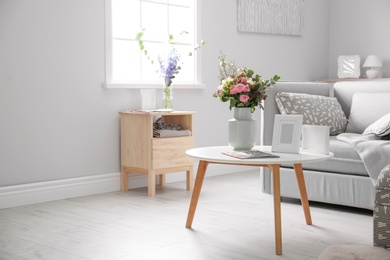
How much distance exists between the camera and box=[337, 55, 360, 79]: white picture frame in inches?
248

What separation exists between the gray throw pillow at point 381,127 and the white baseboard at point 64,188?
1.77 meters

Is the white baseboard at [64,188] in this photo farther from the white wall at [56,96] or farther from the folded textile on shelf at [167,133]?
the folded textile on shelf at [167,133]

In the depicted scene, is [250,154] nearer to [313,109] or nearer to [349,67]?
[313,109]

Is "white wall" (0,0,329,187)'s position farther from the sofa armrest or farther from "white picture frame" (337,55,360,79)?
"white picture frame" (337,55,360,79)

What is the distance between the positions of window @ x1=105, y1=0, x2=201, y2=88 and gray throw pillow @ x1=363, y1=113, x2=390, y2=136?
5.73 feet

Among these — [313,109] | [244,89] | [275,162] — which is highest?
[244,89]

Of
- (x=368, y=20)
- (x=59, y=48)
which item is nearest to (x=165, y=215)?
(x=59, y=48)

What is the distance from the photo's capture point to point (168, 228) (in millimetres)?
3381

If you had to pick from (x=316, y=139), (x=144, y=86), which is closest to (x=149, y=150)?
(x=144, y=86)

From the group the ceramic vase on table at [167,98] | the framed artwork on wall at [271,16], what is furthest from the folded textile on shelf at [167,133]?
the framed artwork on wall at [271,16]

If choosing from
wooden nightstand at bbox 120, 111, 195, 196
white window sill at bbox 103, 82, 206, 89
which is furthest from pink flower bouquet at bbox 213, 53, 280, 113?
white window sill at bbox 103, 82, 206, 89

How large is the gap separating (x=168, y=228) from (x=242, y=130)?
0.69m

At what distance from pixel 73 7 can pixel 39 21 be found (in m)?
0.31

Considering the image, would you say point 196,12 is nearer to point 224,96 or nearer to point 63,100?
point 63,100
